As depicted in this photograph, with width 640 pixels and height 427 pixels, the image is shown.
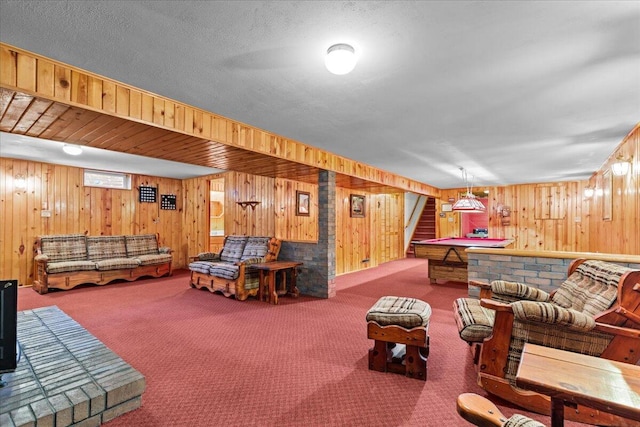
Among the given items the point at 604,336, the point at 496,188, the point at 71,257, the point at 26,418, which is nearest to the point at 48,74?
the point at 26,418

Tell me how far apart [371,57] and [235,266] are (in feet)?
12.3

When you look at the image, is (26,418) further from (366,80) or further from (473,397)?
(366,80)

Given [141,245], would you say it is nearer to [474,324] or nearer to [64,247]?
[64,247]

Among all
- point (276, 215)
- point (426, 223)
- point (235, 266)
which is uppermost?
point (276, 215)

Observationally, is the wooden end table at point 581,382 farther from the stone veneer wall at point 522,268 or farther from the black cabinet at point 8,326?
the black cabinet at point 8,326

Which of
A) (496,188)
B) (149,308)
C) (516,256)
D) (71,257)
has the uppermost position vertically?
(496,188)

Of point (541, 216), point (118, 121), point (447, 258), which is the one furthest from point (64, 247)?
point (541, 216)

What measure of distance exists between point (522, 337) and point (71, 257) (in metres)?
7.23

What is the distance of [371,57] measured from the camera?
211cm

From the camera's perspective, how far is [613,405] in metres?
1.04

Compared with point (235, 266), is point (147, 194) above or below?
above

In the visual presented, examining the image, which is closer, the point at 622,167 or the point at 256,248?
the point at 622,167

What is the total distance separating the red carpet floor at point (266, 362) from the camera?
77.1 inches

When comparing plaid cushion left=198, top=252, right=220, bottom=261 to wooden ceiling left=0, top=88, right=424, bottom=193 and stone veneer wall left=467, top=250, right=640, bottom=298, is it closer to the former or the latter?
wooden ceiling left=0, top=88, right=424, bottom=193
